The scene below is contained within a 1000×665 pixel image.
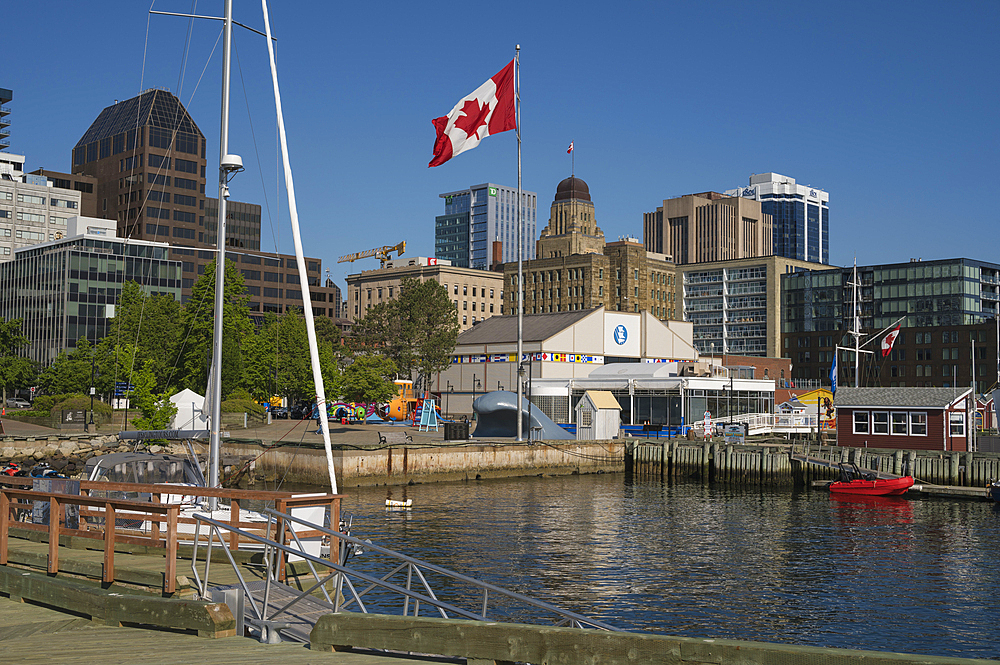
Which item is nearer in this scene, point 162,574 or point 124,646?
point 124,646

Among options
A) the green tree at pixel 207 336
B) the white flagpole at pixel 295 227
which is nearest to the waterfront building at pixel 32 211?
the green tree at pixel 207 336

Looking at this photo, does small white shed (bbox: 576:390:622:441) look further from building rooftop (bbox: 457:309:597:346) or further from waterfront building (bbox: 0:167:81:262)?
waterfront building (bbox: 0:167:81:262)

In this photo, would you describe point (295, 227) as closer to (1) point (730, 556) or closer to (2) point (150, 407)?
(1) point (730, 556)

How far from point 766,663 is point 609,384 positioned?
261 ft

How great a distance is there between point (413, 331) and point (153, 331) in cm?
4464

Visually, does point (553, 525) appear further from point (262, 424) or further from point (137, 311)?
point (137, 311)

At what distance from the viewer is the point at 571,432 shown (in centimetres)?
7400

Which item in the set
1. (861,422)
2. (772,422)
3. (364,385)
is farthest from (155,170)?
(861,422)

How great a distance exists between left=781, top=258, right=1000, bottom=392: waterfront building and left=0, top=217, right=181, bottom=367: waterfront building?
108614 mm

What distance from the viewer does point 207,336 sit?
250ft

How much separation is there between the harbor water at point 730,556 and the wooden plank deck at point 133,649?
481 inches

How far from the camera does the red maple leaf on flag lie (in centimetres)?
4806

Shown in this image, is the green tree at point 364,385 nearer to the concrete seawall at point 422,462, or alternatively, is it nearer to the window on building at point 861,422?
the concrete seawall at point 422,462

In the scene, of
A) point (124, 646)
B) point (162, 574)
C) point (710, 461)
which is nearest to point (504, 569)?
point (162, 574)
